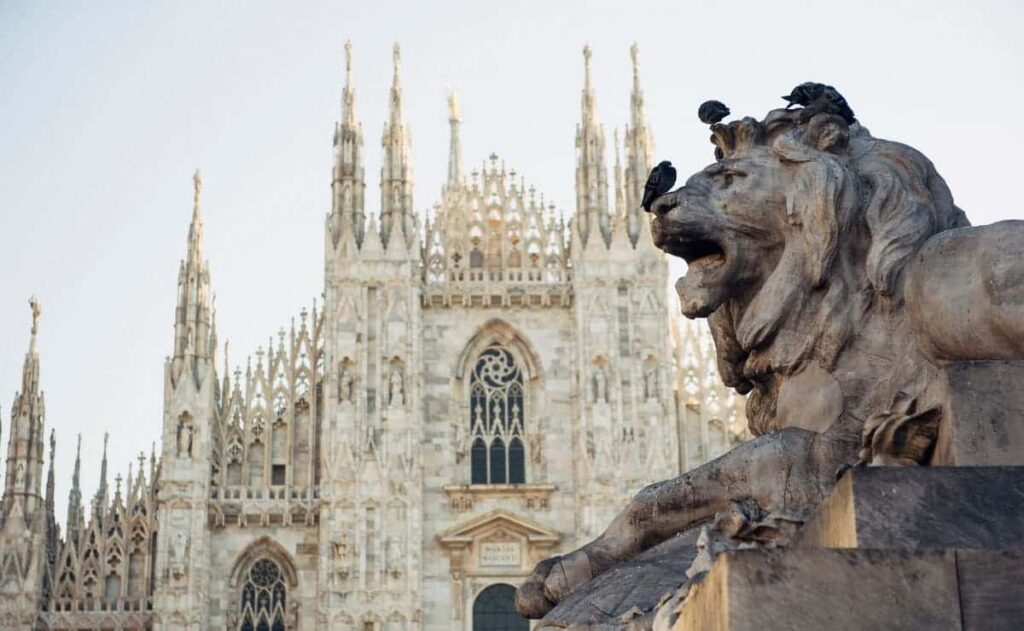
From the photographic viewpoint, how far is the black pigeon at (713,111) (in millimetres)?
4083

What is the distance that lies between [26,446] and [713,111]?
26.4 meters

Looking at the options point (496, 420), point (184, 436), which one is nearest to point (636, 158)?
point (496, 420)

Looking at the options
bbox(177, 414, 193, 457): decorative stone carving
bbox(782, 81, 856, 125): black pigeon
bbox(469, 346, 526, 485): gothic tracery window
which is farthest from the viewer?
bbox(469, 346, 526, 485): gothic tracery window

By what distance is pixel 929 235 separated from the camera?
354 cm

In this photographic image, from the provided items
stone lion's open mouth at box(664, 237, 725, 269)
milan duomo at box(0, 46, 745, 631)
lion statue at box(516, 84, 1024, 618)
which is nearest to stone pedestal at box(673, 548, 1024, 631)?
lion statue at box(516, 84, 1024, 618)

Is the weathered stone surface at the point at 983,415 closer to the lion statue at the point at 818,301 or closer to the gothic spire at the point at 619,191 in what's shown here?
the lion statue at the point at 818,301

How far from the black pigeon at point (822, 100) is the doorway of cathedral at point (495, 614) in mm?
24635

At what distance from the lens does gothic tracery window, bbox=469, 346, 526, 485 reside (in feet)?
95.2

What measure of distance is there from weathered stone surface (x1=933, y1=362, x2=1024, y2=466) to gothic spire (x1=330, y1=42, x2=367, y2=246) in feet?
87.2

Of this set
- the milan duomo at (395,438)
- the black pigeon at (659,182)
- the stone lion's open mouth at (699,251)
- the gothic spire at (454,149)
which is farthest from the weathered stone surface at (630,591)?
the gothic spire at (454,149)

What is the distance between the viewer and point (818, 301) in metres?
3.67

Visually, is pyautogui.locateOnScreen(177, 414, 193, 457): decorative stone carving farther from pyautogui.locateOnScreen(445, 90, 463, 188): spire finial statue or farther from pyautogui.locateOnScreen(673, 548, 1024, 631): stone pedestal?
pyautogui.locateOnScreen(673, 548, 1024, 631): stone pedestal

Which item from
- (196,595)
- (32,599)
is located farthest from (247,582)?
(32,599)

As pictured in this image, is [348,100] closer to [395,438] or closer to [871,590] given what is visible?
[395,438]
